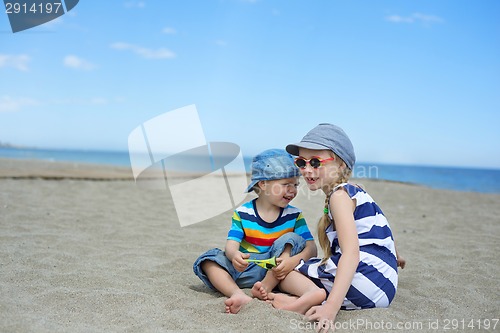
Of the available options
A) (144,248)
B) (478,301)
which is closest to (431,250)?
(478,301)

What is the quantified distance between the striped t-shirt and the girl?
270mm

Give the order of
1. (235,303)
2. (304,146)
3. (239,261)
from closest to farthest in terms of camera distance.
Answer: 1. (235,303)
2. (304,146)
3. (239,261)

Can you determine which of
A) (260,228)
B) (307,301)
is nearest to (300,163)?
(260,228)

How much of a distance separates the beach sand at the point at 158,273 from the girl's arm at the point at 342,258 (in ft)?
0.31

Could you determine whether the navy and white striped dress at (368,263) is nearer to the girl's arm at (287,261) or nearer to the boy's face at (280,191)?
the girl's arm at (287,261)

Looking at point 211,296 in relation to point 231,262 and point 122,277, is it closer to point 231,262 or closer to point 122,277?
point 231,262

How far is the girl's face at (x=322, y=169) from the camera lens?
8.15 ft

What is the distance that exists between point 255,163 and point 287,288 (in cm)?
81

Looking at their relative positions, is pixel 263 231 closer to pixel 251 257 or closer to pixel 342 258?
pixel 251 257

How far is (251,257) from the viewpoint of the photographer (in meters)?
2.76

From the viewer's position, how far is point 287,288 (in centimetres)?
263

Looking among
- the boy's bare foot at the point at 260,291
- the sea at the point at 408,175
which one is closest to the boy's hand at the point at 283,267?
the boy's bare foot at the point at 260,291

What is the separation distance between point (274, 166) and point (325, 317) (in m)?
0.98

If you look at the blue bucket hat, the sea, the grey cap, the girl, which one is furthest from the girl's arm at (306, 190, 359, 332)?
the sea
